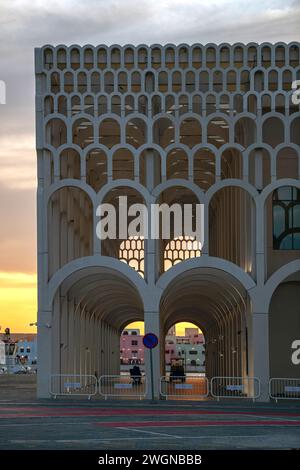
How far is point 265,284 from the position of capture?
40.4 meters

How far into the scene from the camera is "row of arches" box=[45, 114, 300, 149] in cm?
4116

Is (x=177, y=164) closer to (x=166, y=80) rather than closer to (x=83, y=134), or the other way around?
(x=83, y=134)

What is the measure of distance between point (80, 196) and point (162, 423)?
1106 inches

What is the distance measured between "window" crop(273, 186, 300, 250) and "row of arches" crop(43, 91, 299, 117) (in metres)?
3.80

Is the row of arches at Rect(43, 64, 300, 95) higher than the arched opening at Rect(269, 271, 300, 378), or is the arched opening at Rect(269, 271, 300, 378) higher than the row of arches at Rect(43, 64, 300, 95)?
the row of arches at Rect(43, 64, 300, 95)

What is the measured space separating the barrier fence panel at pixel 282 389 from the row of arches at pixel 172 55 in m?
13.0

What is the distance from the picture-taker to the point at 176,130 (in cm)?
4116

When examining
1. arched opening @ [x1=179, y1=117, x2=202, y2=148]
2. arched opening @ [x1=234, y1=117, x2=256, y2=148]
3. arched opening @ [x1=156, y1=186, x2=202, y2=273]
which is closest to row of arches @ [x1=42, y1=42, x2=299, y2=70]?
arched opening @ [x1=234, y1=117, x2=256, y2=148]

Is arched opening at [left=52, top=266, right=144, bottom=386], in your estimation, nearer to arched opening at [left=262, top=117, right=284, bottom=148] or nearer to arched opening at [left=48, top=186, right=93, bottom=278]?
arched opening at [left=48, top=186, right=93, bottom=278]

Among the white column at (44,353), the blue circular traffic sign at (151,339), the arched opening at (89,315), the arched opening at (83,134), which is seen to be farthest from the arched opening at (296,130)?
the white column at (44,353)

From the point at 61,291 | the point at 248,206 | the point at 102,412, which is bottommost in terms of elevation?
the point at 102,412

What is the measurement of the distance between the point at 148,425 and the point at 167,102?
1941 cm
